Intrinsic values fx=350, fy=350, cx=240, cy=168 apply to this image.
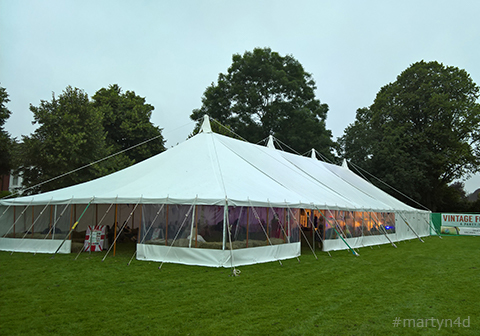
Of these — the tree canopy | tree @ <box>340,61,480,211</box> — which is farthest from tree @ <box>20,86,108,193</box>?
tree @ <box>340,61,480,211</box>

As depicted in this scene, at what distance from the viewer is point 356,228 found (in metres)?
13.8

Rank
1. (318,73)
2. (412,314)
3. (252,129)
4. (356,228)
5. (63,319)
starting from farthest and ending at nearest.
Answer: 1. (318,73)
2. (252,129)
3. (356,228)
4. (412,314)
5. (63,319)

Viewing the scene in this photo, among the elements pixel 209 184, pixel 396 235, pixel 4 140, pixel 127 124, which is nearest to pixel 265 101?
pixel 127 124

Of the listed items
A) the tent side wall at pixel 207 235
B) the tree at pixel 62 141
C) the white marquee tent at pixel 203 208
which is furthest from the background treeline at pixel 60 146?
the tent side wall at pixel 207 235

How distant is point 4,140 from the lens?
56.1ft

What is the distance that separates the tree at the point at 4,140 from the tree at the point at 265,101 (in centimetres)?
1246

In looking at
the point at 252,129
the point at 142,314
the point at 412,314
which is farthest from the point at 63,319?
the point at 252,129

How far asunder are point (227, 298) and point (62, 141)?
12.9 m

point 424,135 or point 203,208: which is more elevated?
point 424,135

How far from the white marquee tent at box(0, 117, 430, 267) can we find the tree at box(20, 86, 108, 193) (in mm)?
3609

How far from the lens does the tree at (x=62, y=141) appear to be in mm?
15477

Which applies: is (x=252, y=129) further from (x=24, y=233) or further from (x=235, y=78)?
(x=24, y=233)

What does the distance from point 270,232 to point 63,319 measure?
5972 millimetres

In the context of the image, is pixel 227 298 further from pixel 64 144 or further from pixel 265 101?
pixel 265 101
